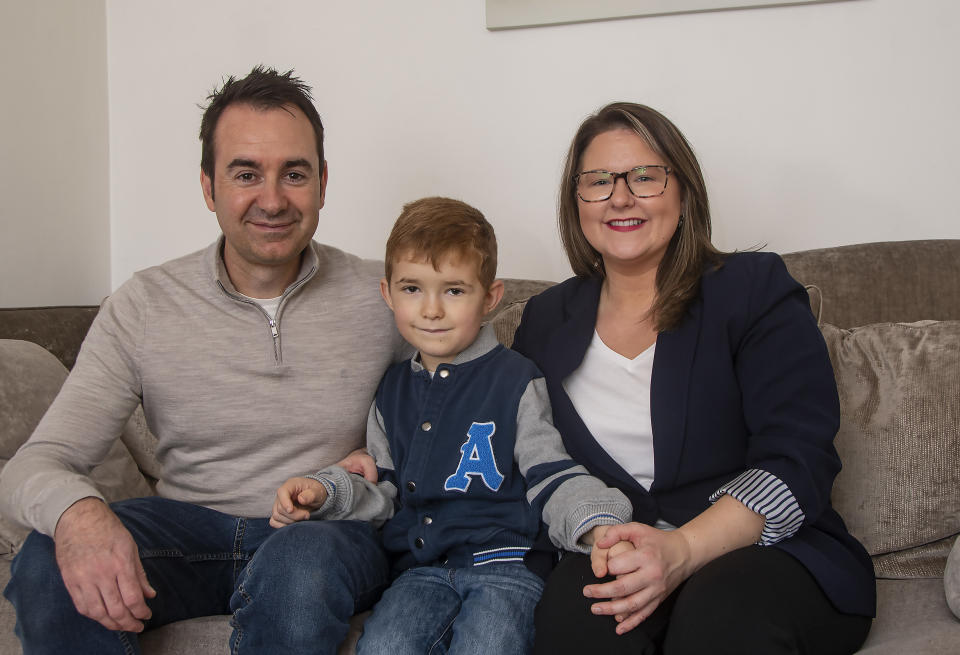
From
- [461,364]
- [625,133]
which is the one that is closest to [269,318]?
[461,364]

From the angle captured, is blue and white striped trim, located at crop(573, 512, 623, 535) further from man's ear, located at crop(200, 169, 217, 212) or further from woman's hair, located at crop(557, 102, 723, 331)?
man's ear, located at crop(200, 169, 217, 212)

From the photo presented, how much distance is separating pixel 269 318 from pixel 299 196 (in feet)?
0.84

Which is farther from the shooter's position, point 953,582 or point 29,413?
point 29,413

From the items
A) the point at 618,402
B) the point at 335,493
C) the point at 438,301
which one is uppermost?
→ the point at 438,301

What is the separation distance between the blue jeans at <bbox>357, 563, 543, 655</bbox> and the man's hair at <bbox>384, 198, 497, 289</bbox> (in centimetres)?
53

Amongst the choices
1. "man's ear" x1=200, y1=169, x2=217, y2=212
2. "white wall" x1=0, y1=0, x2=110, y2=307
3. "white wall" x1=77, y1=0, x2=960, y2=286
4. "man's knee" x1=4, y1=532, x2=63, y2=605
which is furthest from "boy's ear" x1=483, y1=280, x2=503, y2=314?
"white wall" x1=0, y1=0, x2=110, y2=307

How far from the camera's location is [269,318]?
1.70 meters

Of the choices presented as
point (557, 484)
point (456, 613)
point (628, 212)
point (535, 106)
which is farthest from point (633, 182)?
point (535, 106)

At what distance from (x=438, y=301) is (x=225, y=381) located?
464mm

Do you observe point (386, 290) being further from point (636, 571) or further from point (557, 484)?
point (636, 571)

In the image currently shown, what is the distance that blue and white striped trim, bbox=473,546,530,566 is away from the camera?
151cm

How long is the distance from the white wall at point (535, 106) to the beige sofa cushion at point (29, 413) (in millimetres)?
1009

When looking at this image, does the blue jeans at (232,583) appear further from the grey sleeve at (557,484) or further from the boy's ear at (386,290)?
the boy's ear at (386,290)

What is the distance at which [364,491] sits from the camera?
1562 millimetres
